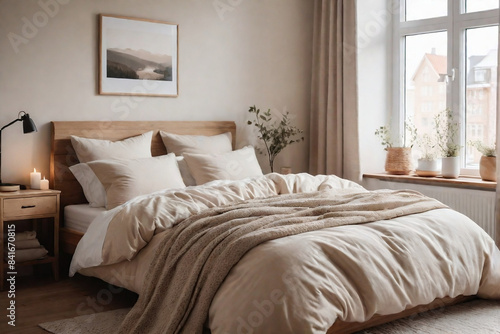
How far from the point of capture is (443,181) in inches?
192

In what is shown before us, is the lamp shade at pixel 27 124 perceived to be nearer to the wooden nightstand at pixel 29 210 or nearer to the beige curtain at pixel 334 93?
the wooden nightstand at pixel 29 210

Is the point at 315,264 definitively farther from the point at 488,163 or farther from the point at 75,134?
the point at 488,163

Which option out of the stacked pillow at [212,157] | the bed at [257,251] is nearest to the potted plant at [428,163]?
the bed at [257,251]

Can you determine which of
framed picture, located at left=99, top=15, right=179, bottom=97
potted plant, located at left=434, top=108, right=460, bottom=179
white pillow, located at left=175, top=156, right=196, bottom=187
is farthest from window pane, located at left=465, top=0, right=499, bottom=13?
white pillow, located at left=175, top=156, right=196, bottom=187

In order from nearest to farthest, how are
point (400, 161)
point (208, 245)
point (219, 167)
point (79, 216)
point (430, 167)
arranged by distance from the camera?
point (208, 245) < point (79, 216) < point (219, 167) < point (430, 167) < point (400, 161)

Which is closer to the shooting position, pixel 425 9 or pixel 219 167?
pixel 219 167

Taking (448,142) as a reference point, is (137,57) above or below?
above

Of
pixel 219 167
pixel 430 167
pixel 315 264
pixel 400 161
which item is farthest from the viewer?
pixel 400 161

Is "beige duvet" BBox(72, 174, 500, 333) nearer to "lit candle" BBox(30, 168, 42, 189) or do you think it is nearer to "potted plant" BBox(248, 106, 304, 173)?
"lit candle" BBox(30, 168, 42, 189)

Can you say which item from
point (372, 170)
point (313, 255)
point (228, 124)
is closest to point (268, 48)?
point (228, 124)

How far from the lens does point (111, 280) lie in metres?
3.44

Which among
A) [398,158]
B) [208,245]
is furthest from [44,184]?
[398,158]

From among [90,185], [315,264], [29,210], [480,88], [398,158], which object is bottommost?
[315,264]

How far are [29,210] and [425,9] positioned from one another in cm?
373
